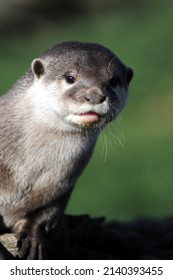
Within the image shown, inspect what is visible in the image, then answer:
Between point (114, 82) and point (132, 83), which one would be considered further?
point (132, 83)

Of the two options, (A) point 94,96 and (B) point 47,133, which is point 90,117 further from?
(B) point 47,133

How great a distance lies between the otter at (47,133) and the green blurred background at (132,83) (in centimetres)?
30

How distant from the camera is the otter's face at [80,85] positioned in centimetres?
611

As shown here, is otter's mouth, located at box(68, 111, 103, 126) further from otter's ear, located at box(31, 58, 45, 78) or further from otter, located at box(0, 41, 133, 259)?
otter's ear, located at box(31, 58, 45, 78)

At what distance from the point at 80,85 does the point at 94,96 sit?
174 millimetres

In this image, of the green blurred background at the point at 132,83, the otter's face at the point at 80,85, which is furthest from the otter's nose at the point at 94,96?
the green blurred background at the point at 132,83

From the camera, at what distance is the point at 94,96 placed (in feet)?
19.9

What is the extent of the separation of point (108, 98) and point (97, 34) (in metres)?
9.32

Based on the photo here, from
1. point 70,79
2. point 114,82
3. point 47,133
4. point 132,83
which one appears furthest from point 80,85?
point 132,83

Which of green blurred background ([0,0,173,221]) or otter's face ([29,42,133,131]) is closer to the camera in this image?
otter's face ([29,42,133,131])

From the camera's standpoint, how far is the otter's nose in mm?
6039

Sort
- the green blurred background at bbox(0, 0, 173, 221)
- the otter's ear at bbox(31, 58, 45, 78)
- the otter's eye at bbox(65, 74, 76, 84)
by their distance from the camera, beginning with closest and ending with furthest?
the otter's eye at bbox(65, 74, 76, 84) → the otter's ear at bbox(31, 58, 45, 78) → the green blurred background at bbox(0, 0, 173, 221)

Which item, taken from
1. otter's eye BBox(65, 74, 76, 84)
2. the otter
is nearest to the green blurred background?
the otter
